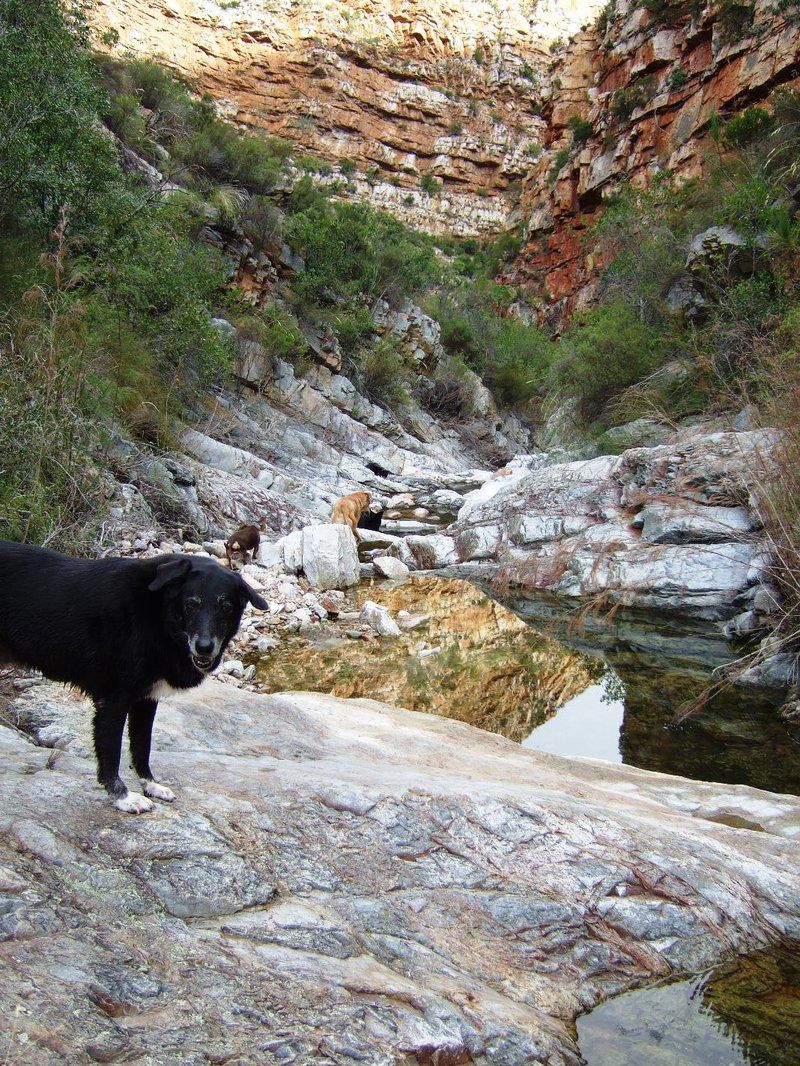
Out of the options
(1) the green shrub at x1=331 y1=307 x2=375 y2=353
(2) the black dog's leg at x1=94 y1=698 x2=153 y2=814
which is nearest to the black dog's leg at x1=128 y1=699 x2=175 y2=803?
(2) the black dog's leg at x1=94 y1=698 x2=153 y2=814

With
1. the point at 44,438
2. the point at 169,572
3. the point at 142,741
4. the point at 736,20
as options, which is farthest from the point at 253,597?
the point at 736,20

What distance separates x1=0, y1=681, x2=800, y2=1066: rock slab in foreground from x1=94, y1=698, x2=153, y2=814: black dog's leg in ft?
0.21

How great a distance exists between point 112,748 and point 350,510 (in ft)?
34.0

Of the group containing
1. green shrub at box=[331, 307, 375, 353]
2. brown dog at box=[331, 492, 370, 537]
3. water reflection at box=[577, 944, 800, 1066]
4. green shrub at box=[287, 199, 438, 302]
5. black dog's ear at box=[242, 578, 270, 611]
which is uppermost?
green shrub at box=[287, 199, 438, 302]

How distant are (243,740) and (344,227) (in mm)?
25448

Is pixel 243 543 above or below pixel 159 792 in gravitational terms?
above

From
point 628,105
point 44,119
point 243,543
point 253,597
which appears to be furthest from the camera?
point 628,105

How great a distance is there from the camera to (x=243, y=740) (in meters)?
3.90

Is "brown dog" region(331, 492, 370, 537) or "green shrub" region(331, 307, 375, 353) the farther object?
"green shrub" region(331, 307, 375, 353)

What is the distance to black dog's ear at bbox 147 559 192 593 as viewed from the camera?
257 centimetres

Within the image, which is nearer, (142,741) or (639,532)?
(142,741)

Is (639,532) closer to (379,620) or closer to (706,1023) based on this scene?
(379,620)

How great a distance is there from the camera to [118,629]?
265cm

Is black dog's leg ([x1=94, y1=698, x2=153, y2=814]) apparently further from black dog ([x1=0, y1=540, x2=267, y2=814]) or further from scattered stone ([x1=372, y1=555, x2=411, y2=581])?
scattered stone ([x1=372, y1=555, x2=411, y2=581])
